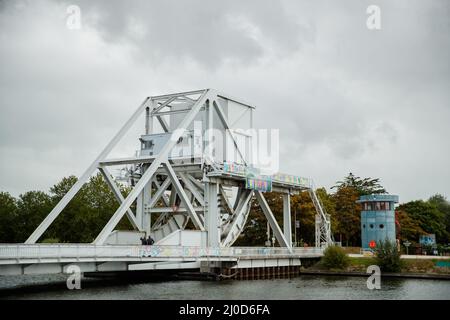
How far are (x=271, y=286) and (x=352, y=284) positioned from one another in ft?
20.4

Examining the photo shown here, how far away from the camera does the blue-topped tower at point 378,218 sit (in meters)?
60.7

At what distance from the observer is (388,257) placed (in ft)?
159

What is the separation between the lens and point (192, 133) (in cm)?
4950

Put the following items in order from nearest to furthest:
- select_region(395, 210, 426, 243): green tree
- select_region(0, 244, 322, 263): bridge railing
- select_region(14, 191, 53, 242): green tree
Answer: select_region(0, 244, 322, 263): bridge railing, select_region(14, 191, 53, 242): green tree, select_region(395, 210, 426, 243): green tree

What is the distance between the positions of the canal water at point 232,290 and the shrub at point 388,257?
404cm

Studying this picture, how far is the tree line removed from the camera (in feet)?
230

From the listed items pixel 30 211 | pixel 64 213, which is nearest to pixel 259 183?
pixel 64 213

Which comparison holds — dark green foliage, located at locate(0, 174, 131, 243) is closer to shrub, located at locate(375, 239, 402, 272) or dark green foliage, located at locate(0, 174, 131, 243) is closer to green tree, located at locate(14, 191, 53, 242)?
green tree, located at locate(14, 191, 53, 242)

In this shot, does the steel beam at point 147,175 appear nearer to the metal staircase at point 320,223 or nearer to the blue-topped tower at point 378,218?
the metal staircase at point 320,223

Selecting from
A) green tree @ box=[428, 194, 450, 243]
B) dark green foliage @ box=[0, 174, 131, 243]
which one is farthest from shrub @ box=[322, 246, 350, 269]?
green tree @ box=[428, 194, 450, 243]

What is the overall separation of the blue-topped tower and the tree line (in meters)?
7.79

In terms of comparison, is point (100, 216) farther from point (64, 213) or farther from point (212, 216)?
point (212, 216)
